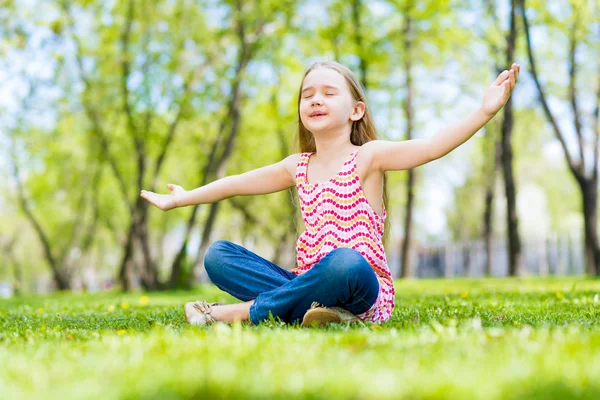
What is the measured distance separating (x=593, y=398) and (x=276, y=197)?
3185 cm

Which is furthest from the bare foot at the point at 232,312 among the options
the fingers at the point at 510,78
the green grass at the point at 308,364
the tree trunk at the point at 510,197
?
the tree trunk at the point at 510,197

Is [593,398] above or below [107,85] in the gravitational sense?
below

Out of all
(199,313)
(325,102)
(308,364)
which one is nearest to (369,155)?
(325,102)

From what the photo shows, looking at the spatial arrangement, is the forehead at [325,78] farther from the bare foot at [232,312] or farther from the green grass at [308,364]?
the green grass at [308,364]

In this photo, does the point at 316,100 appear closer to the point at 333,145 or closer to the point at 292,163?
the point at 333,145

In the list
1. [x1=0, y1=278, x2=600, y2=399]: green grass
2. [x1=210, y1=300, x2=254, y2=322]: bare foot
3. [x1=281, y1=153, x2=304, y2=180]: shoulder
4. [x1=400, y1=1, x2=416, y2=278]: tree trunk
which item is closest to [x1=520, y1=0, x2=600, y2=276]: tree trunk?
[x1=400, y1=1, x2=416, y2=278]: tree trunk

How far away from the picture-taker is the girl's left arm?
156 inches

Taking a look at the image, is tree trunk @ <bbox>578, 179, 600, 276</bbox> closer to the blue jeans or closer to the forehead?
the forehead

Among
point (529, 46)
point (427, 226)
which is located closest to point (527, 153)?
point (529, 46)

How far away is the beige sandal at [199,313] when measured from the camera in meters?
4.27

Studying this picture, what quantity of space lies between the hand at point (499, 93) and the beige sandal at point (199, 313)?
202 centimetres

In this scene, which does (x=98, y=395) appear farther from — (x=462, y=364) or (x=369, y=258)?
(x=369, y=258)

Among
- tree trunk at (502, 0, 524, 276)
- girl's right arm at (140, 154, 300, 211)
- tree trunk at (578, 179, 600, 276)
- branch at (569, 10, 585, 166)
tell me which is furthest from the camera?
tree trunk at (502, 0, 524, 276)

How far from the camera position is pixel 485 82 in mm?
23469
